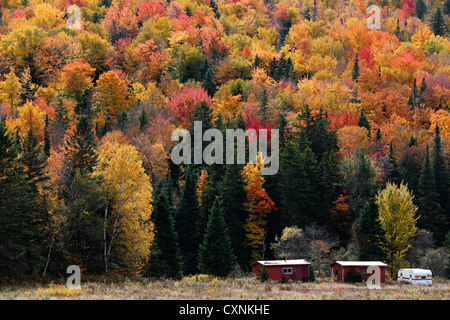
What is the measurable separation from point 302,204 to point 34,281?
114 ft

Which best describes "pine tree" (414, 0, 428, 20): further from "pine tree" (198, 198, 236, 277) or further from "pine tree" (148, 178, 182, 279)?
"pine tree" (148, 178, 182, 279)

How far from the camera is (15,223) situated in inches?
1506

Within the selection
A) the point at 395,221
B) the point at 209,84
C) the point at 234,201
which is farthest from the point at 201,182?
the point at 209,84

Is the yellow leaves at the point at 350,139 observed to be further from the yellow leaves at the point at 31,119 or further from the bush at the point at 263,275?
the yellow leaves at the point at 31,119

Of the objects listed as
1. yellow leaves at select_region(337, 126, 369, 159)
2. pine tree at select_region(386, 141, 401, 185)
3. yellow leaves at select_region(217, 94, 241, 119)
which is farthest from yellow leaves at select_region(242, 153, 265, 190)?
yellow leaves at select_region(217, 94, 241, 119)

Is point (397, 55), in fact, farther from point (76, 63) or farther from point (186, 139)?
point (76, 63)

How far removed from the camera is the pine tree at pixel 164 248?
49375mm

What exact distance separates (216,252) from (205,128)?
27843mm

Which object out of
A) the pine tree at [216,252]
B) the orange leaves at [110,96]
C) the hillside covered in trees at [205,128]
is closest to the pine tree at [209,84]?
the hillside covered in trees at [205,128]

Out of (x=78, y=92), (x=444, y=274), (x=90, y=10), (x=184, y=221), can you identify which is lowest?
(x=444, y=274)

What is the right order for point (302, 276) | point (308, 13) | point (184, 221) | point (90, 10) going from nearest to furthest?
point (302, 276), point (184, 221), point (90, 10), point (308, 13)

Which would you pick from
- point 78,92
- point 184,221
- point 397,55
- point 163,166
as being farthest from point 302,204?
point 397,55

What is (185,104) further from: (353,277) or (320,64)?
(353,277)

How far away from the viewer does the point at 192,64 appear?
4414 inches
